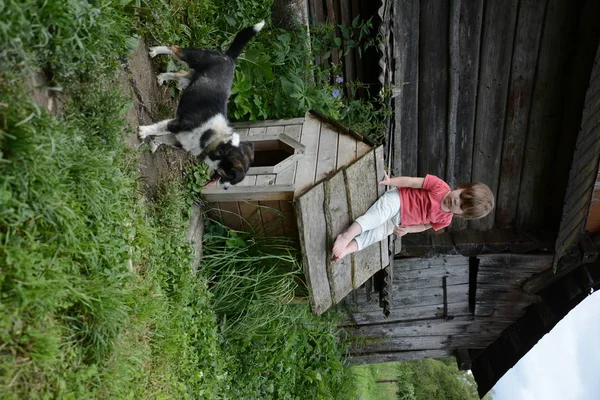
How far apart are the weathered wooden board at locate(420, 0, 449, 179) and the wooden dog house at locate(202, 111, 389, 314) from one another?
52.1 inches

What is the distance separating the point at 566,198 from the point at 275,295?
11.1 feet

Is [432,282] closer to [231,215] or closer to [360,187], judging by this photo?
[360,187]

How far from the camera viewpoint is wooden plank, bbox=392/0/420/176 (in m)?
5.04

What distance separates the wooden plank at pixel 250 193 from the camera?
4.12 metres

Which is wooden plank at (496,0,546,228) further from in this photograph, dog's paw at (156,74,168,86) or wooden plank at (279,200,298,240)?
dog's paw at (156,74,168,86)

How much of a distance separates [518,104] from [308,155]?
2.67 m

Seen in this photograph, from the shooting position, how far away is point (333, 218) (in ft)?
14.1

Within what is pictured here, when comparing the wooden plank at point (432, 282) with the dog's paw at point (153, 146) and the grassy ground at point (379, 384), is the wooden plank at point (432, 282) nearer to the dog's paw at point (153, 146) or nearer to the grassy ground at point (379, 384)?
the dog's paw at point (153, 146)

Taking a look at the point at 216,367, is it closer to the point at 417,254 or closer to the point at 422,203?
the point at 422,203

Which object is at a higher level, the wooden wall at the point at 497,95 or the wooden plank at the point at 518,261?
the wooden wall at the point at 497,95

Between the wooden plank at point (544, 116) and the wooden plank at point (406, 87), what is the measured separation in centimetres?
128

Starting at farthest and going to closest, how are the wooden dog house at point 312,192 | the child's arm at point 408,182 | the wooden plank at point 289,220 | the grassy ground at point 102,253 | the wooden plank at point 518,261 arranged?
1. the wooden plank at point 518,261
2. the child's arm at point 408,182
3. the wooden plank at point 289,220
4. the wooden dog house at point 312,192
5. the grassy ground at point 102,253

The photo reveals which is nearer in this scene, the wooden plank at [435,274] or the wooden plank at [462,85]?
the wooden plank at [462,85]

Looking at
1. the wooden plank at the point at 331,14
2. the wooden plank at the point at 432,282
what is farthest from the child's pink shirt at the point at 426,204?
the wooden plank at the point at 432,282
